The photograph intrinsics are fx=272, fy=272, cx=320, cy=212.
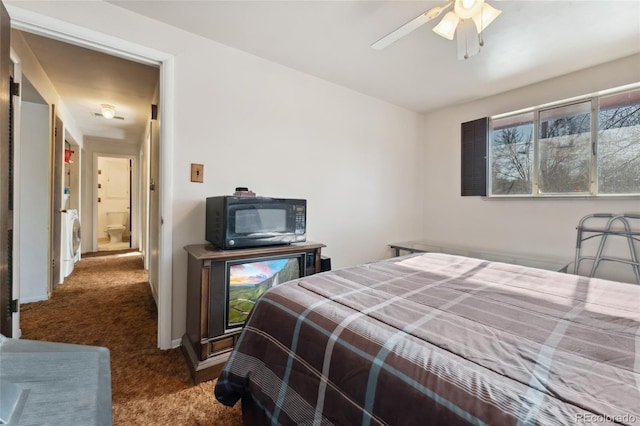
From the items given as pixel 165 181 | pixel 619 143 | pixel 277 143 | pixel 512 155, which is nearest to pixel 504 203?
pixel 512 155

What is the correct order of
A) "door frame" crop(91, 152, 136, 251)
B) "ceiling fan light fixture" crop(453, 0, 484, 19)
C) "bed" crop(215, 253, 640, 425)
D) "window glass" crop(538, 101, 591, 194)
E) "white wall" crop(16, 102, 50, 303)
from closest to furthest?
"bed" crop(215, 253, 640, 425) → "ceiling fan light fixture" crop(453, 0, 484, 19) → "window glass" crop(538, 101, 591, 194) → "white wall" crop(16, 102, 50, 303) → "door frame" crop(91, 152, 136, 251)

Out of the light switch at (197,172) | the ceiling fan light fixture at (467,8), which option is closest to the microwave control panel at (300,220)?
the light switch at (197,172)

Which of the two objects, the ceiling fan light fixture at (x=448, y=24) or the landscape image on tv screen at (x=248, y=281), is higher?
the ceiling fan light fixture at (x=448, y=24)

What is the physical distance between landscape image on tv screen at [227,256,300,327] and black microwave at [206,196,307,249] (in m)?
0.15

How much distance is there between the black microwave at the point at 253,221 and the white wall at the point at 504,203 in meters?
2.34

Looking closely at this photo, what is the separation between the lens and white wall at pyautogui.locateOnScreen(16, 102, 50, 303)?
2727 millimetres

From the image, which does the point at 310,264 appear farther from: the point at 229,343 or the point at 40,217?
the point at 40,217

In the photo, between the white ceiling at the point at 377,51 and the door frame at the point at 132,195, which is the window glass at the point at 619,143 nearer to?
the white ceiling at the point at 377,51

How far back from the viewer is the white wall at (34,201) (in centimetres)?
273


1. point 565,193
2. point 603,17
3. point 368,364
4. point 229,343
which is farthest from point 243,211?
point 565,193

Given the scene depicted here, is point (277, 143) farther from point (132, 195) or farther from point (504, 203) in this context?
point (132, 195)

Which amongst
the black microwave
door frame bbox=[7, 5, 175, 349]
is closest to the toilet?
door frame bbox=[7, 5, 175, 349]

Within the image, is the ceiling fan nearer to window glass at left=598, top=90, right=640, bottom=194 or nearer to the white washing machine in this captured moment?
window glass at left=598, top=90, right=640, bottom=194

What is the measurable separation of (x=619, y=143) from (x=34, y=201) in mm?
5598
